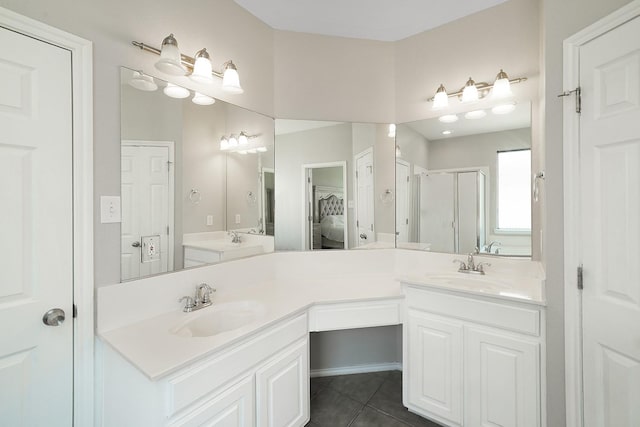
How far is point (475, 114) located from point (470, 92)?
17 centimetres

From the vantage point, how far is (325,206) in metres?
2.26

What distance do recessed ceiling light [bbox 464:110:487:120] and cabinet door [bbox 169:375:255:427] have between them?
7.09 ft

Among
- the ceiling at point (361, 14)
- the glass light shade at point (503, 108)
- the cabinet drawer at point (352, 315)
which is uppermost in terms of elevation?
the ceiling at point (361, 14)

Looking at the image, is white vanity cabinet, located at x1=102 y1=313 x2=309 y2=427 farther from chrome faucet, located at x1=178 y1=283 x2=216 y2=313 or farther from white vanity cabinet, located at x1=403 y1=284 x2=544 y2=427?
white vanity cabinet, located at x1=403 y1=284 x2=544 y2=427

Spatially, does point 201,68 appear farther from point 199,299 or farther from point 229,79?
point 199,299

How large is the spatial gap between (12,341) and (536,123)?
9.42ft

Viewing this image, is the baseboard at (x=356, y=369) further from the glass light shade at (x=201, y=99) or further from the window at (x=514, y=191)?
the glass light shade at (x=201, y=99)

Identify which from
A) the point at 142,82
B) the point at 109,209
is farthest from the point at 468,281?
the point at 142,82

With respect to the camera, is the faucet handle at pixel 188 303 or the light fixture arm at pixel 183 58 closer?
the light fixture arm at pixel 183 58

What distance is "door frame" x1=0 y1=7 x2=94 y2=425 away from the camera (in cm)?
117

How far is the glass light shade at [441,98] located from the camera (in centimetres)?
205

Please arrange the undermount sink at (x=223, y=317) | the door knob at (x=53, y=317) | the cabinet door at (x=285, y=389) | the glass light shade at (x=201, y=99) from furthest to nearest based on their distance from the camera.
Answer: the glass light shade at (x=201, y=99) → the undermount sink at (x=223, y=317) → the cabinet door at (x=285, y=389) → the door knob at (x=53, y=317)

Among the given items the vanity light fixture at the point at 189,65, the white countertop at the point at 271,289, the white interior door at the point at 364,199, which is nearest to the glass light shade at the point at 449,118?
the white interior door at the point at 364,199

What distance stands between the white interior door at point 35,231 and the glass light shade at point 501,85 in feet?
7.53
